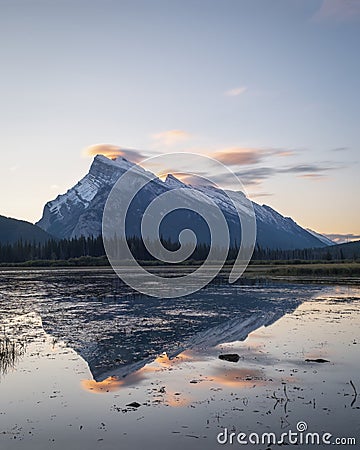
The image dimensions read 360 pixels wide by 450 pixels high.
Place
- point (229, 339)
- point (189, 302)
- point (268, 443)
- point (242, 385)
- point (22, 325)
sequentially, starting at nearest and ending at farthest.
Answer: point (268, 443), point (242, 385), point (229, 339), point (22, 325), point (189, 302)

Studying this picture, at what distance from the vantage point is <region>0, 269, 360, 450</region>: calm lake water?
13203mm

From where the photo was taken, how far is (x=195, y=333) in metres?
28.4

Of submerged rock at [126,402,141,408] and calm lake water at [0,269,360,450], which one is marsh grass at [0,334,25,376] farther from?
submerged rock at [126,402,141,408]

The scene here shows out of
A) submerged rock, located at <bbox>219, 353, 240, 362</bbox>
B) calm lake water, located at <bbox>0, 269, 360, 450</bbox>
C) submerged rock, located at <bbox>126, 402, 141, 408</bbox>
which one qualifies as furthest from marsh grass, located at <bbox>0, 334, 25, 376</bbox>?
submerged rock, located at <bbox>219, 353, 240, 362</bbox>

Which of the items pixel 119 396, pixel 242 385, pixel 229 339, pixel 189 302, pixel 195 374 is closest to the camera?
pixel 119 396

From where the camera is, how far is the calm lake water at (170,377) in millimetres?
13203

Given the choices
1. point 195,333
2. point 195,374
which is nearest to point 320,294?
point 195,333

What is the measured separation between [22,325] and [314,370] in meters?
19.4

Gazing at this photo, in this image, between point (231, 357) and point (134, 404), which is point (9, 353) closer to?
point (134, 404)

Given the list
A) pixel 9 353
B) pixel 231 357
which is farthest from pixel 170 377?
pixel 9 353

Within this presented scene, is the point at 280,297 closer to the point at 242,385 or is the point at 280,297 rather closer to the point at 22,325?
the point at 22,325

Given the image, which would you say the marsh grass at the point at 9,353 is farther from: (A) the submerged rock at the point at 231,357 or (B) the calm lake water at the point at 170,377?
→ (A) the submerged rock at the point at 231,357

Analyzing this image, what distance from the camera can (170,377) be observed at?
738 inches

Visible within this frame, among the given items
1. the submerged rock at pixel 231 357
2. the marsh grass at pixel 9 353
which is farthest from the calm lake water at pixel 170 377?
the submerged rock at pixel 231 357
